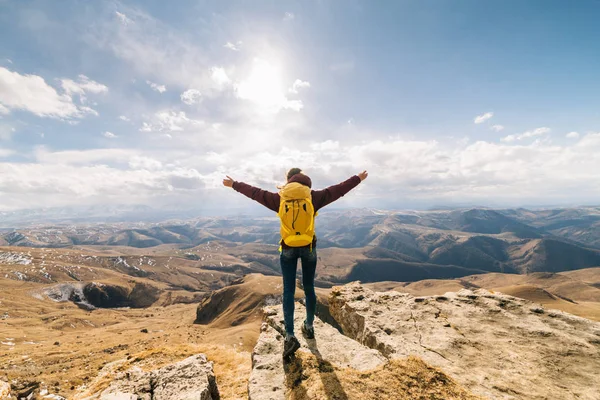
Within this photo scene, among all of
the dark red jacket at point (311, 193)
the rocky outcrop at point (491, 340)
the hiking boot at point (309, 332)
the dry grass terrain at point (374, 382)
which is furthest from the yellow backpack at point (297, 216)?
the rocky outcrop at point (491, 340)

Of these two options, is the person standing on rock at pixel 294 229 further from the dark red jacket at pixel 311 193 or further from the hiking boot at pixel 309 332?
the hiking boot at pixel 309 332

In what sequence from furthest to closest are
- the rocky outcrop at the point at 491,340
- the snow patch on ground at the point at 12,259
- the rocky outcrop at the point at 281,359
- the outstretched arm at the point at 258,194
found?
the snow patch on ground at the point at 12,259 → the outstretched arm at the point at 258,194 → the rocky outcrop at the point at 491,340 → the rocky outcrop at the point at 281,359

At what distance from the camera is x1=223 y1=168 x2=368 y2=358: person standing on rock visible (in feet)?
23.8

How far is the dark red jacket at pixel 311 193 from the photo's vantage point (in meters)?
7.94

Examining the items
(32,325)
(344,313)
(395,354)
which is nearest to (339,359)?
(395,354)

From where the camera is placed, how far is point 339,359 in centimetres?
762

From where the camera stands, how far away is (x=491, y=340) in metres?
9.59

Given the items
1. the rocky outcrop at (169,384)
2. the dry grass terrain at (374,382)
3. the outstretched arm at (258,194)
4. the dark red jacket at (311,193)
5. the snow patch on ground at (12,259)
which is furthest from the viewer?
the snow patch on ground at (12,259)

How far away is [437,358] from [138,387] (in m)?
8.67

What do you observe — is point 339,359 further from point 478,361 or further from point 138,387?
point 138,387

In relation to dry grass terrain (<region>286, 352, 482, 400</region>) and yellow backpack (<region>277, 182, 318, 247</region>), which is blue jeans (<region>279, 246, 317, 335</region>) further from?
dry grass terrain (<region>286, 352, 482, 400</region>)

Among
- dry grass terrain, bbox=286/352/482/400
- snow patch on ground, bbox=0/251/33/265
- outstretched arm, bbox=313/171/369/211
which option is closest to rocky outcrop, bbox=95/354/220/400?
dry grass terrain, bbox=286/352/482/400

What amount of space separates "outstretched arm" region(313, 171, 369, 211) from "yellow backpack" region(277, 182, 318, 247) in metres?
1.13

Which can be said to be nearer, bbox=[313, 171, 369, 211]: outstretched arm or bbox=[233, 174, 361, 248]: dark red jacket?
bbox=[233, 174, 361, 248]: dark red jacket
